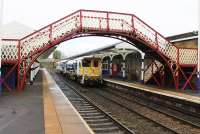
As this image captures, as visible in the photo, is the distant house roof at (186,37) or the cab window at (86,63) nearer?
the distant house roof at (186,37)

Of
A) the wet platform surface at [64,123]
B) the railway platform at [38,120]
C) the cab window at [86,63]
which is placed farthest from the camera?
the cab window at [86,63]

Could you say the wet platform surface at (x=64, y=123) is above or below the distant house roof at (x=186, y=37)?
below

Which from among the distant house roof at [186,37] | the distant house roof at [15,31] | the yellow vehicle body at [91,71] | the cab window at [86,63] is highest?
the distant house roof at [15,31]

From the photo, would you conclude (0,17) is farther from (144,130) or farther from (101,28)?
(144,130)

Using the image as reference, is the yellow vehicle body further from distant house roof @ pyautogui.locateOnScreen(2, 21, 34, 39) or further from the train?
distant house roof @ pyautogui.locateOnScreen(2, 21, 34, 39)

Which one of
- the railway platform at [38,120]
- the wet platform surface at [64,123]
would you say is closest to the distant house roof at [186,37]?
the railway platform at [38,120]

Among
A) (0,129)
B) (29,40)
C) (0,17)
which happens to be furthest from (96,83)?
(0,129)

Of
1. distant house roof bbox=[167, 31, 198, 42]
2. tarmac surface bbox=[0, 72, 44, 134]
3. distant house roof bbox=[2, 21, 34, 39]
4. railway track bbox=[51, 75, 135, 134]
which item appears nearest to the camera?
tarmac surface bbox=[0, 72, 44, 134]

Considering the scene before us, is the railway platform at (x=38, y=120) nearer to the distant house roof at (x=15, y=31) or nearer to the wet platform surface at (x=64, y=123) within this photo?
the wet platform surface at (x=64, y=123)

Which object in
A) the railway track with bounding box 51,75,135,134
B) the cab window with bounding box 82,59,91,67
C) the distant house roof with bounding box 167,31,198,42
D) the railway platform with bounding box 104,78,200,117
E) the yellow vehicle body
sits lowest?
the railway track with bounding box 51,75,135,134

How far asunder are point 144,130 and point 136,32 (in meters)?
14.0

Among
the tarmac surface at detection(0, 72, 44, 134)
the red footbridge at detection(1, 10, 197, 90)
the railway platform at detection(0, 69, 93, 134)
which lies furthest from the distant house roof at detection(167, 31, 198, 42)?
the tarmac surface at detection(0, 72, 44, 134)

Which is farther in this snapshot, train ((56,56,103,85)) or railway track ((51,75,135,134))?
train ((56,56,103,85))

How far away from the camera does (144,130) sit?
11.4 metres
